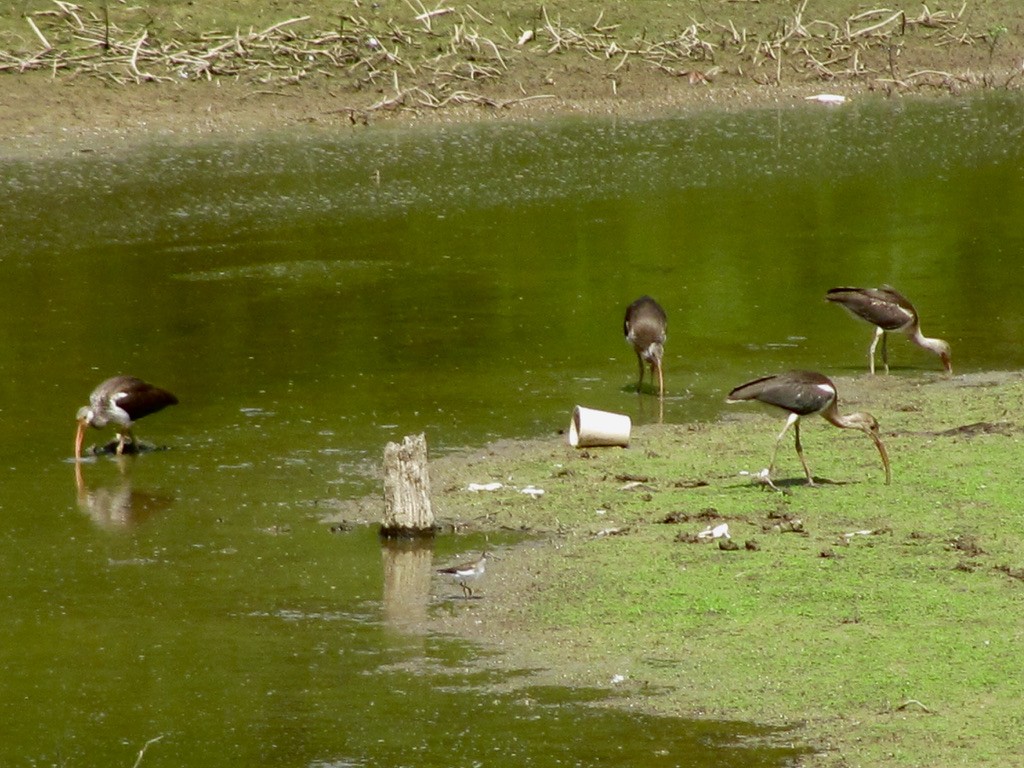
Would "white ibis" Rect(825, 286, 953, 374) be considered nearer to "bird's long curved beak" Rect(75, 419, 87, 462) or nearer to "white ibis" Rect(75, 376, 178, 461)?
"white ibis" Rect(75, 376, 178, 461)

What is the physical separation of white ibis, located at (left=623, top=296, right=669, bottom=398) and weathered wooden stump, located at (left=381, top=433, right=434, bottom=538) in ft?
11.7

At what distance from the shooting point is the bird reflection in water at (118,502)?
11.2 m

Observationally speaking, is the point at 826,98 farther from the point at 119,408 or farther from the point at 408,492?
the point at 408,492

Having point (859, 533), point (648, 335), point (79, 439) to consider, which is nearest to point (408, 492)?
point (859, 533)

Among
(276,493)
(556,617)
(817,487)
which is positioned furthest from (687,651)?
(276,493)

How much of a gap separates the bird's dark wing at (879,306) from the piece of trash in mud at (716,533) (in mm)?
4702

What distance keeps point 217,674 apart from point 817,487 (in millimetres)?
4170

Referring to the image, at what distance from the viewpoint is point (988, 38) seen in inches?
1211

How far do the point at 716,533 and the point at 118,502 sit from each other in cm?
376

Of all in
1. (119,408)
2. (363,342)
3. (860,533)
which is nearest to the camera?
(860,533)

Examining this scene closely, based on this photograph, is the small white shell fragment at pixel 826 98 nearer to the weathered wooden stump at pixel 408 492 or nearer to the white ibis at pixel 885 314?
the white ibis at pixel 885 314

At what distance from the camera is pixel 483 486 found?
37.8 ft

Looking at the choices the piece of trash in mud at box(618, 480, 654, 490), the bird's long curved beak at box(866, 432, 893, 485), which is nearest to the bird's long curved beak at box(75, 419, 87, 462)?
the piece of trash in mud at box(618, 480, 654, 490)

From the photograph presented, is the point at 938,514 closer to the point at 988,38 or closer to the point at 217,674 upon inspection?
the point at 217,674
